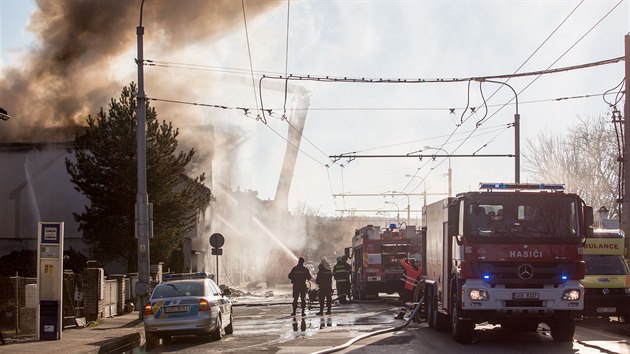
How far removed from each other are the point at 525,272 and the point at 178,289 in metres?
7.07

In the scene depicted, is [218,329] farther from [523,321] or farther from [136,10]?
[136,10]

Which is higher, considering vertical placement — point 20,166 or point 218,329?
point 20,166

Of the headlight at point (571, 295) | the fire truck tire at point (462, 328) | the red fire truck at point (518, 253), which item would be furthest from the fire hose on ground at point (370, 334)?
the headlight at point (571, 295)

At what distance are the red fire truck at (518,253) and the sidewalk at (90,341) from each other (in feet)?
22.1

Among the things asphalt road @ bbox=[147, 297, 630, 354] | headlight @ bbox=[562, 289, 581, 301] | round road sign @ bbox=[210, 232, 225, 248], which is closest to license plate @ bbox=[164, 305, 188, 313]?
asphalt road @ bbox=[147, 297, 630, 354]

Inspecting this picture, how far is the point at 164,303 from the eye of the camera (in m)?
18.1

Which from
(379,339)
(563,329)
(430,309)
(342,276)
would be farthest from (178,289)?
(342,276)

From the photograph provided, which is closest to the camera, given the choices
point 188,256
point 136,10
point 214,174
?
point 136,10

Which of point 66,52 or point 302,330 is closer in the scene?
point 302,330

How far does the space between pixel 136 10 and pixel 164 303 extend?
19207 millimetres

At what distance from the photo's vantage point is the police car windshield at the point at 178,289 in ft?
60.6

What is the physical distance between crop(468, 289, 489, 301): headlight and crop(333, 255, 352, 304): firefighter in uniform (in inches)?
732

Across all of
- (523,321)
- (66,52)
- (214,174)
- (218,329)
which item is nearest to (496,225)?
(523,321)

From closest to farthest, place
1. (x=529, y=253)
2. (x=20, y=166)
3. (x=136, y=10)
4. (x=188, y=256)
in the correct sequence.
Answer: (x=529, y=253)
(x=136, y=10)
(x=20, y=166)
(x=188, y=256)
